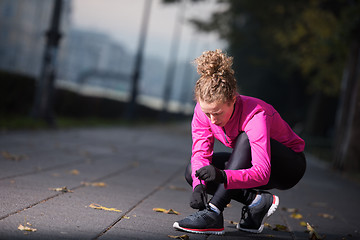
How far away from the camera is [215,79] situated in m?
3.40

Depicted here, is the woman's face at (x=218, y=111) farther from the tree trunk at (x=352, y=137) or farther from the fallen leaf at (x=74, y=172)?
the tree trunk at (x=352, y=137)

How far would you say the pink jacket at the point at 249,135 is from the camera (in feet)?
11.3

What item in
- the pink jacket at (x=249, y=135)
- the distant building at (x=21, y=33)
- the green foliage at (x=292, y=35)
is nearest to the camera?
the pink jacket at (x=249, y=135)

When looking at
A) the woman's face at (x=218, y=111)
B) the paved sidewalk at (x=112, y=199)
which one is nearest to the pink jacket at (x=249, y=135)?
the woman's face at (x=218, y=111)

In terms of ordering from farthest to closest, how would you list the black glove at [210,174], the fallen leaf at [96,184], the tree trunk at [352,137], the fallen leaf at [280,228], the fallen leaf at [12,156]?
the tree trunk at [352,137]
the fallen leaf at [12,156]
the fallen leaf at [96,184]
the fallen leaf at [280,228]
the black glove at [210,174]

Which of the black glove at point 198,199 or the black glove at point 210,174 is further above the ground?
the black glove at point 210,174

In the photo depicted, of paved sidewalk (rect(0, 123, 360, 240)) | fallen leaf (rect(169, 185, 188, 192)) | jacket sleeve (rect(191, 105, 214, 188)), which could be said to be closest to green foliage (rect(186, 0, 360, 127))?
paved sidewalk (rect(0, 123, 360, 240))

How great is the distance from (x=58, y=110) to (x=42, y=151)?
11.8 metres

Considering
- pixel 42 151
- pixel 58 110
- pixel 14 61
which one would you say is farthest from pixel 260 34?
pixel 14 61

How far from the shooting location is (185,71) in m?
60.9

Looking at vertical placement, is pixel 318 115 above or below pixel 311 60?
below

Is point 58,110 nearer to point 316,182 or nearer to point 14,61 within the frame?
point 316,182

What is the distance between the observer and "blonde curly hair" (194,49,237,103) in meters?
3.38

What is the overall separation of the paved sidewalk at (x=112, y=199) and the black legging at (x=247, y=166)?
1.01 ft
